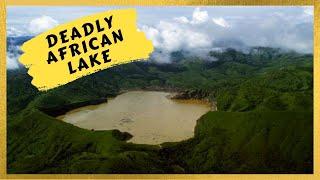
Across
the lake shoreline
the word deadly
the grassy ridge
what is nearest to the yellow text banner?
the word deadly

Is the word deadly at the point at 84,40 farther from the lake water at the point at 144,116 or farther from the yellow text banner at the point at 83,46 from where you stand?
the lake water at the point at 144,116

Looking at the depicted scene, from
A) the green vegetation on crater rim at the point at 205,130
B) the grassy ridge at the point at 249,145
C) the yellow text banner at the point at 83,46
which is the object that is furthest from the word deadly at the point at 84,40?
the grassy ridge at the point at 249,145

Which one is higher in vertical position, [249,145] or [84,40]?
[84,40]

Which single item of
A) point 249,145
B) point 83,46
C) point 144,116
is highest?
point 83,46

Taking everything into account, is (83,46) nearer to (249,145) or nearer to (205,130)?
(205,130)

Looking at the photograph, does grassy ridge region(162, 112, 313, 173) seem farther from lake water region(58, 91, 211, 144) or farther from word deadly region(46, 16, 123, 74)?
word deadly region(46, 16, 123, 74)

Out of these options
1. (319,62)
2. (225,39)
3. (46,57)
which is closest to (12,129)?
(46,57)

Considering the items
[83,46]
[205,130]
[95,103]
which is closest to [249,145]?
[205,130]
